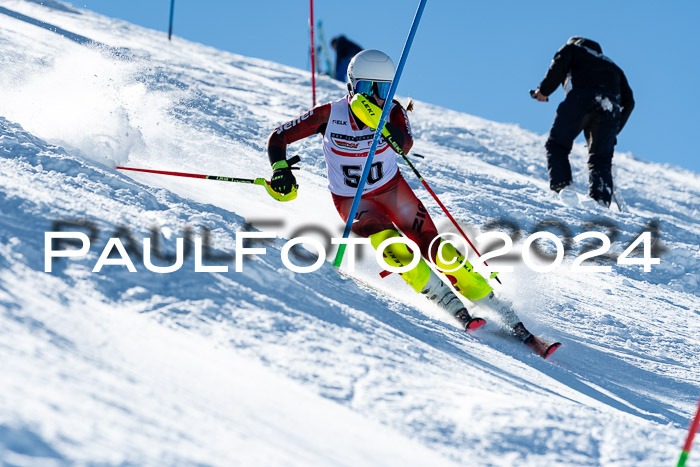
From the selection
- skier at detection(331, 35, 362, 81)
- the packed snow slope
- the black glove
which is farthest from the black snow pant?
skier at detection(331, 35, 362, 81)

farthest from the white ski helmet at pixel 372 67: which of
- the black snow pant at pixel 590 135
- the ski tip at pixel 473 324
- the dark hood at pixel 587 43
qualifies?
the dark hood at pixel 587 43

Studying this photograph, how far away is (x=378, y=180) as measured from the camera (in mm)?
4672

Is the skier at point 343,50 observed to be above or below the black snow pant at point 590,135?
above

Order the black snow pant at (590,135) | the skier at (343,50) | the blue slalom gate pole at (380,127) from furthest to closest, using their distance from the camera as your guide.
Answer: the skier at (343,50)
the black snow pant at (590,135)
the blue slalom gate pole at (380,127)

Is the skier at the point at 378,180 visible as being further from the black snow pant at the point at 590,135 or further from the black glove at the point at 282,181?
the black snow pant at the point at 590,135

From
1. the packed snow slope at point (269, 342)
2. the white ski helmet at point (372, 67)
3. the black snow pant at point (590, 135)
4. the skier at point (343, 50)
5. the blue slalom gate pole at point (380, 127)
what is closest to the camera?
the packed snow slope at point (269, 342)

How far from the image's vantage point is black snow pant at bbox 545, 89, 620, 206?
8.05 meters

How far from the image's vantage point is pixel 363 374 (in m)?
2.60

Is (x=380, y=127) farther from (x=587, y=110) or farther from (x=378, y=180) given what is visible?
(x=587, y=110)

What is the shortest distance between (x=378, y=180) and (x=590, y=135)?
14.9 feet

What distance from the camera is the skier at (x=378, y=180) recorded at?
4262 mm

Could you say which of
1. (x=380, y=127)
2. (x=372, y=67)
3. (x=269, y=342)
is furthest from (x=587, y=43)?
(x=269, y=342)

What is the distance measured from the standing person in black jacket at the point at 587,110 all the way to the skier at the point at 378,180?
400 centimetres

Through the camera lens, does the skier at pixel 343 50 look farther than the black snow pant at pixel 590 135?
Yes
